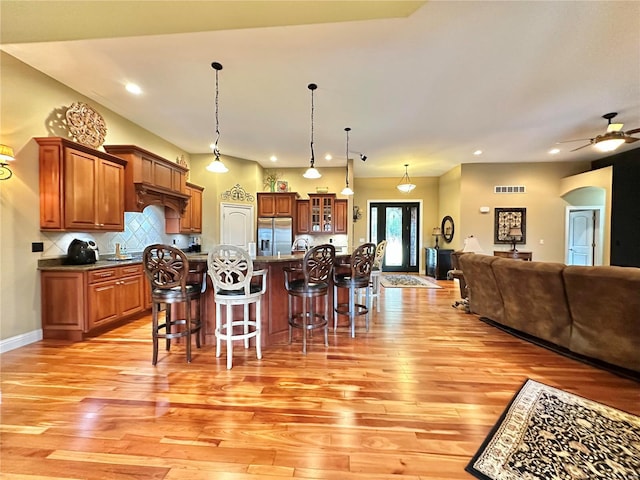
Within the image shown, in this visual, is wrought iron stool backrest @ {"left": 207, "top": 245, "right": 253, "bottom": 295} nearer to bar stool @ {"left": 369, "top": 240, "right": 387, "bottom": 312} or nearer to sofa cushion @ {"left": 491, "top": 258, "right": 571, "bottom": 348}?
bar stool @ {"left": 369, "top": 240, "right": 387, "bottom": 312}

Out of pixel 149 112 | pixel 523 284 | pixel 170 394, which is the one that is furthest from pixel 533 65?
pixel 149 112

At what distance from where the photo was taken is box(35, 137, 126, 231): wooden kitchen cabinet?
3.23 m

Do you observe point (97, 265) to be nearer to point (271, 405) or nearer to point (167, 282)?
point (167, 282)

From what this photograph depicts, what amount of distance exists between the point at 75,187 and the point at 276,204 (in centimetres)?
417

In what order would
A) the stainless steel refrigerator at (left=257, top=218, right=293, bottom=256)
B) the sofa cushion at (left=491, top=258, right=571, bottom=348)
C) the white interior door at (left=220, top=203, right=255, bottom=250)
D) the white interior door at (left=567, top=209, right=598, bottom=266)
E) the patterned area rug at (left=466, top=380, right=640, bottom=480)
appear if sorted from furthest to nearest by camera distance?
the white interior door at (left=567, top=209, right=598, bottom=266) → the stainless steel refrigerator at (left=257, top=218, right=293, bottom=256) → the white interior door at (left=220, top=203, right=255, bottom=250) → the sofa cushion at (left=491, top=258, right=571, bottom=348) → the patterned area rug at (left=466, top=380, right=640, bottom=480)

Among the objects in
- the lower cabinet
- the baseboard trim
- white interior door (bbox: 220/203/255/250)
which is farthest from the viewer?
white interior door (bbox: 220/203/255/250)

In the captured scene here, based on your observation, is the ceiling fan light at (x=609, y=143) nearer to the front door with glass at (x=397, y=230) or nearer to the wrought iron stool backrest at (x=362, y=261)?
the wrought iron stool backrest at (x=362, y=261)

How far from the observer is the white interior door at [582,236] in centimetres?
729

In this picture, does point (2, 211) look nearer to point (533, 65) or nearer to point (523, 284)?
point (523, 284)

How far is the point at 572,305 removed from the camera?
265 cm

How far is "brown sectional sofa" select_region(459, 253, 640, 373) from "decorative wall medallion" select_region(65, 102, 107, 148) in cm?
564

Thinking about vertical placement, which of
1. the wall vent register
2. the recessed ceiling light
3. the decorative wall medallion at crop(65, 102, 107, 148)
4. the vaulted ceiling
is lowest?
the wall vent register

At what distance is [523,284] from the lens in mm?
3039

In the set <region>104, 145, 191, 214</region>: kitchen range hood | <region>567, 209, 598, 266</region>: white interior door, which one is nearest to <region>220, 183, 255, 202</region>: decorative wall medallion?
<region>104, 145, 191, 214</region>: kitchen range hood
